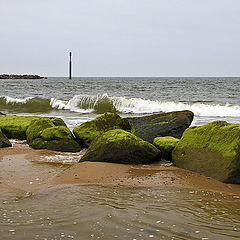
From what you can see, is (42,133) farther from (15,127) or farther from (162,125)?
(162,125)

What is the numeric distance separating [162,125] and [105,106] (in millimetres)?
13768

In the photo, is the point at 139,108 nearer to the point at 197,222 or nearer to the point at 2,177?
the point at 2,177

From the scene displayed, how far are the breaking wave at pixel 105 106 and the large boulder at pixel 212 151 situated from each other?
1295cm

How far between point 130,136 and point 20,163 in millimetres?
2290

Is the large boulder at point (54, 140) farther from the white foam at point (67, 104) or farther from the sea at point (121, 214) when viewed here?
the white foam at point (67, 104)

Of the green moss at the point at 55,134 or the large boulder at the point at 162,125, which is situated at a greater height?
the large boulder at the point at 162,125

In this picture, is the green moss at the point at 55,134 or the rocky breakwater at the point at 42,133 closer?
the rocky breakwater at the point at 42,133

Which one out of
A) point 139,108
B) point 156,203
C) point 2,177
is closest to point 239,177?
point 156,203

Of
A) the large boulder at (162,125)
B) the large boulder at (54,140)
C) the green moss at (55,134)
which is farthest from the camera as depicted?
the large boulder at (162,125)

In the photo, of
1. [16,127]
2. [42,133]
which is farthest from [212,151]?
[16,127]

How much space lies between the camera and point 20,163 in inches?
259

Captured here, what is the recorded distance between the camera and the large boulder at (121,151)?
6.52 meters

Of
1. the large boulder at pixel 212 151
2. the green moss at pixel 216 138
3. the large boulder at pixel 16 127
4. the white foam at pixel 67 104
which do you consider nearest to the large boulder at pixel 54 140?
the large boulder at pixel 16 127

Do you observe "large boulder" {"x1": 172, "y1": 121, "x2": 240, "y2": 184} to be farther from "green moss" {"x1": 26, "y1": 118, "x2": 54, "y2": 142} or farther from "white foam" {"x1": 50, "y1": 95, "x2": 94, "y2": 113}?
"white foam" {"x1": 50, "y1": 95, "x2": 94, "y2": 113}
